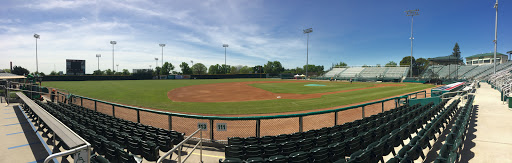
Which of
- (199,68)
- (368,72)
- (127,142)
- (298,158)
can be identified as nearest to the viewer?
(298,158)

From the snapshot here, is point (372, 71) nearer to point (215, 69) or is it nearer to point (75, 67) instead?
point (75, 67)

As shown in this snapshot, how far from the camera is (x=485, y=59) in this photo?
75.4m

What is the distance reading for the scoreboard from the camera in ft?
197

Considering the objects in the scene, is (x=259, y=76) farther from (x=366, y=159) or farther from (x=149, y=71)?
(x=366, y=159)

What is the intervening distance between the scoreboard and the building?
139712mm

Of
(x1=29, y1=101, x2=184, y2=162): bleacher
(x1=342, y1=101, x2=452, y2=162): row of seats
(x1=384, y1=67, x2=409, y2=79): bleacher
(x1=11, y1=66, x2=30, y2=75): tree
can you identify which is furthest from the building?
(x1=11, y1=66, x2=30, y2=75): tree

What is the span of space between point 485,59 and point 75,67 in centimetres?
14432

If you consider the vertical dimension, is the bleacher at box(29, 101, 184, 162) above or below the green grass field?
above

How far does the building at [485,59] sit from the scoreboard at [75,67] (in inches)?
5500

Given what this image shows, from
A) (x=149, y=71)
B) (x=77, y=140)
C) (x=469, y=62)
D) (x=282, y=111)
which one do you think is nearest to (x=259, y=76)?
(x=149, y=71)

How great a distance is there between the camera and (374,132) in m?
5.95

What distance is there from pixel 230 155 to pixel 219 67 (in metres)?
148

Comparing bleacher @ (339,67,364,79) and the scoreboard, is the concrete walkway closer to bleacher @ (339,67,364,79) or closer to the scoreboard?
bleacher @ (339,67,364,79)

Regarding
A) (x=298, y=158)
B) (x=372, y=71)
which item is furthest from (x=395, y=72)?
(x=298, y=158)
